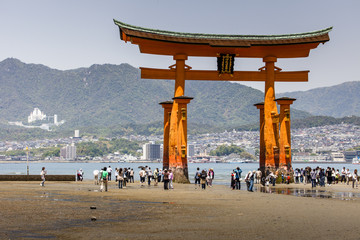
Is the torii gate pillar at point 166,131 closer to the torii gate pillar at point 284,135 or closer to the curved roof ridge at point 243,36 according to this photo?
the curved roof ridge at point 243,36

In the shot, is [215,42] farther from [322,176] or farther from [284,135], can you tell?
[322,176]

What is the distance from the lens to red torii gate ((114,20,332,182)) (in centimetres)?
3831

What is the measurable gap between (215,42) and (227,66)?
2.90 meters

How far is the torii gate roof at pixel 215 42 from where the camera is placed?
3756 centimetres

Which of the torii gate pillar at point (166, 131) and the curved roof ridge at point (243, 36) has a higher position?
→ the curved roof ridge at point (243, 36)

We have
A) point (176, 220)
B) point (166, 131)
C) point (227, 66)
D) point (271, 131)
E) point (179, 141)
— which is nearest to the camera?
point (176, 220)

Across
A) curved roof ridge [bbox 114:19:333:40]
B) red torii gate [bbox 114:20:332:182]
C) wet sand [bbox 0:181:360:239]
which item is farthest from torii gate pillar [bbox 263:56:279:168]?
wet sand [bbox 0:181:360:239]

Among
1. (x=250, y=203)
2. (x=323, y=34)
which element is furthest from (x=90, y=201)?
(x=323, y=34)

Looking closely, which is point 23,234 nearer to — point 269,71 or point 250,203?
point 250,203

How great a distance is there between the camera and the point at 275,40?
39156mm

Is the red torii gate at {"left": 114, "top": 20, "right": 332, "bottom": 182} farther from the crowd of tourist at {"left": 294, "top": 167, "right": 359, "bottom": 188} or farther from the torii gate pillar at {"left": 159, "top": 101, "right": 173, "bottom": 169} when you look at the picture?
the crowd of tourist at {"left": 294, "top": 167, "right": 359, "bottom": 188}

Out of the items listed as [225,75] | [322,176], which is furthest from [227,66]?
[322,176]

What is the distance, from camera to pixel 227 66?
134 feet

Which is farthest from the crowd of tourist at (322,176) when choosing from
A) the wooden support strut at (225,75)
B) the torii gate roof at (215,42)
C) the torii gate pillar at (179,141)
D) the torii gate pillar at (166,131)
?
the torii gate pillar at (166,131)
